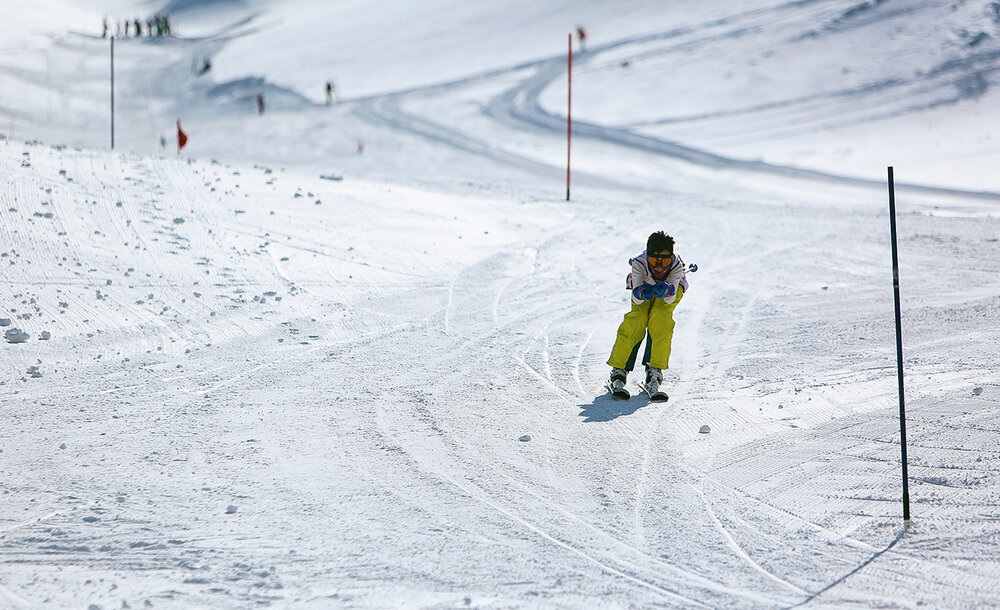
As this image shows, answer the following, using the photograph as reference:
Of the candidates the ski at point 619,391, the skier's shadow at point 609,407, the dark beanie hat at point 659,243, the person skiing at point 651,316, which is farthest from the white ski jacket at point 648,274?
the skier's shadow at point 609,407

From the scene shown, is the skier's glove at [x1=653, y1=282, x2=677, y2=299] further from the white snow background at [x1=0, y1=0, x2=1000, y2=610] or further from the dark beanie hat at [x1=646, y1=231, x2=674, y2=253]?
the white snow background at [x1=0, y1=0, x2=1000, y2=610]

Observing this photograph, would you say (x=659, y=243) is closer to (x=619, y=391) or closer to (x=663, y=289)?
(x=663, y=289)

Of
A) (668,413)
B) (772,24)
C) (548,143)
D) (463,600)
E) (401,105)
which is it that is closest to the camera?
(463,600)

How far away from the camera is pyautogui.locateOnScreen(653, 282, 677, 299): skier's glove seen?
789 cm

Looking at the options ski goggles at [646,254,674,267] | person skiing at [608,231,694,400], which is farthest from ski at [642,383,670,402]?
ski goggles at [646,254,674,267]

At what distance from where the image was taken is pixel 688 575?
5.07 metres

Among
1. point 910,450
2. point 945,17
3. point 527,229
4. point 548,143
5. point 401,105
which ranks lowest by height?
point 910,450

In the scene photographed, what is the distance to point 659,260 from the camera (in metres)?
7.82

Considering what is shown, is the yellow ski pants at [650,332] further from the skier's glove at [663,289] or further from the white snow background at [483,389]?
the white snow background at [483,389]

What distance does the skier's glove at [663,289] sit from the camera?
25.9 feet

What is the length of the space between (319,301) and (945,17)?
1112 inches

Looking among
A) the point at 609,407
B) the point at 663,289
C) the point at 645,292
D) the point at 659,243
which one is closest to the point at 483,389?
the point at 609,407

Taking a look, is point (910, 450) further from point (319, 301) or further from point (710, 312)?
point (319, 301)

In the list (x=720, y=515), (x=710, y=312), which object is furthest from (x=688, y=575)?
(x=710, y=312)
